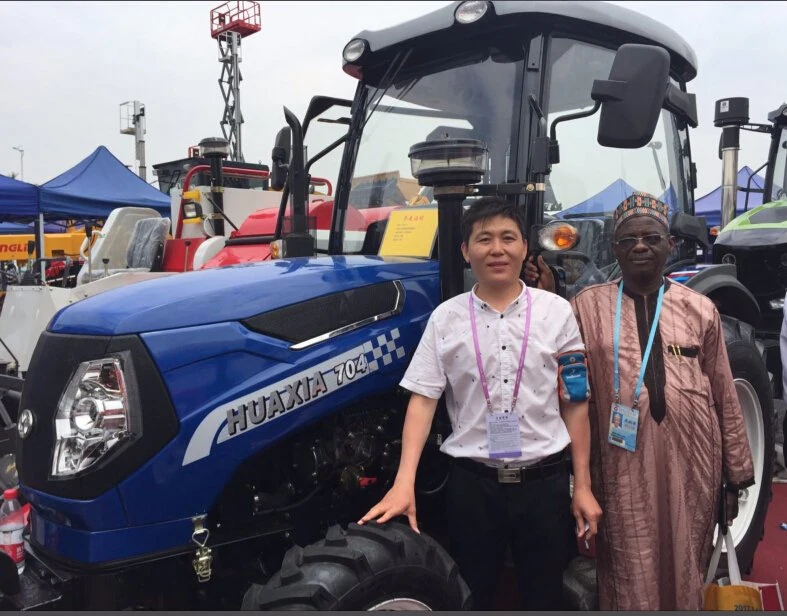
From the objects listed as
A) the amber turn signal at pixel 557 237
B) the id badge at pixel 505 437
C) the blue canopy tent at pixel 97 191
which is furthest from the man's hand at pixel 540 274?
Answer: the blue canopy tent at pixel 97 191

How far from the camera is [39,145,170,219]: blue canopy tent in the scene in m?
11.6

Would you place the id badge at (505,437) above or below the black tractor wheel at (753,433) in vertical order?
above

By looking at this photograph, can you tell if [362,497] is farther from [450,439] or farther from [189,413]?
[189,413]

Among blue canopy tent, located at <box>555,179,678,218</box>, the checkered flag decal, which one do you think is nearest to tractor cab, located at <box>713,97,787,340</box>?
blue canopy tent, located at <box>555,179,678,218</box>

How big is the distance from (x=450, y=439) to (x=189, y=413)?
0.72 metres

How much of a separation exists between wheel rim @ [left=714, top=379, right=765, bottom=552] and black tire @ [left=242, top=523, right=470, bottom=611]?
1.87 m

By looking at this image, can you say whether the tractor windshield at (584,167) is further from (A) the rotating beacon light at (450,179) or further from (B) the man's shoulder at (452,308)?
(B) the man's shoulder at (452,308)

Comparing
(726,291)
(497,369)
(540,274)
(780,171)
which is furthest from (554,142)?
(780,171)

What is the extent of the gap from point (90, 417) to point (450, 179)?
1204mm

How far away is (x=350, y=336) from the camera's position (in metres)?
2.07

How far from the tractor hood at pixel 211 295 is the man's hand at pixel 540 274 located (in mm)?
367

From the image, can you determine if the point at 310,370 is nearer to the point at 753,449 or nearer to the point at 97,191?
the point at 753,449

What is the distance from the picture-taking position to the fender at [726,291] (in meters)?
3.05

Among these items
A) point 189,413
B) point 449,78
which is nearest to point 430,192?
point 449,78
